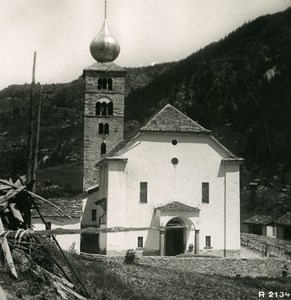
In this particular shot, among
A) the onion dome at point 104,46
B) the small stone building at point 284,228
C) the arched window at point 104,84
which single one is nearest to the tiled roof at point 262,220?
the small stone building at point 284,228

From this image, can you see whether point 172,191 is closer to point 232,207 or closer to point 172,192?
point 172,192

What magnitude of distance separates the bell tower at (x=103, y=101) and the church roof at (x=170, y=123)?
14.6m

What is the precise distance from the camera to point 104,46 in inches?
2127

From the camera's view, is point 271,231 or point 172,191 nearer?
point 172,191

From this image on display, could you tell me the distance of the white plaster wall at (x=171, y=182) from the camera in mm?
35969

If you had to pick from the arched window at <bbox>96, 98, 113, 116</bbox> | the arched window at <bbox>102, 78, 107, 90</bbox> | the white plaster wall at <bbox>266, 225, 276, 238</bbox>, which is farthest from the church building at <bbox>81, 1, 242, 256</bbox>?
the white plaster wall at <bbox>266, 225, 276, 238</bbox>

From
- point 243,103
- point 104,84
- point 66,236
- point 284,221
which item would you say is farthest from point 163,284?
point 243,103

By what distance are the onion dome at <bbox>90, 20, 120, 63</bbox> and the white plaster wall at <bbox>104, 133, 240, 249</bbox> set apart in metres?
20.1

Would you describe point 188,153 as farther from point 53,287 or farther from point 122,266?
point 53,287

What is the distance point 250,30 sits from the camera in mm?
130500

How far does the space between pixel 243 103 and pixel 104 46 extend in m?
66.4

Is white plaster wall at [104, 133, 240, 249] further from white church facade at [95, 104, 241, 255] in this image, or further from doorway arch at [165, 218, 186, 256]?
doorway arch at [165, 218, 186, 256]

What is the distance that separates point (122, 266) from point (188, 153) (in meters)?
12.4

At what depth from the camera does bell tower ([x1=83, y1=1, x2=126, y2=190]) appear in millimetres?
51250
